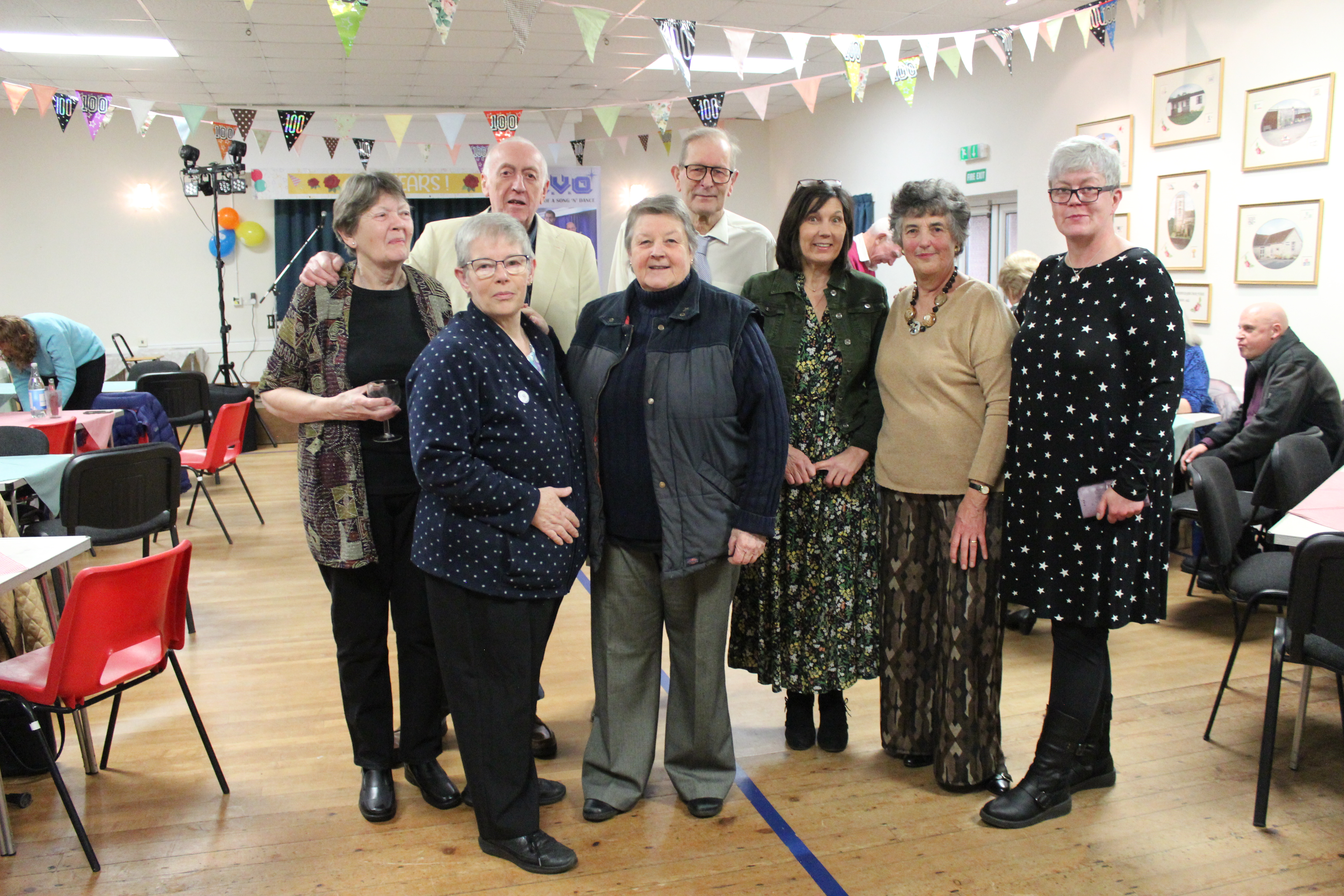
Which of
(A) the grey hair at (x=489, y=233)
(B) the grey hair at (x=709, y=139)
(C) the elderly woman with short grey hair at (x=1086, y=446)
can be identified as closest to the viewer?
(A) the grey hair at (x=489, y=233)

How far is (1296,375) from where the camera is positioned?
14.5 feet

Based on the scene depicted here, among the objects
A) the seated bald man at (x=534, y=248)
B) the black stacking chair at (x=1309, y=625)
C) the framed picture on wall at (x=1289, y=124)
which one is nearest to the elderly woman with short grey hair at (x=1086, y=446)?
the black stacking chair at (x=1309, y=625)

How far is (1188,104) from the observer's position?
19.6ft

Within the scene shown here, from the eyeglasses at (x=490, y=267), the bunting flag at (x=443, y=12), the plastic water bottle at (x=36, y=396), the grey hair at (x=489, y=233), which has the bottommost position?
the plastic water bottle at (x=36, y=396)

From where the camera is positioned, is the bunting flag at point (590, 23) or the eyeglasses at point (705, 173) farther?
the bunting flag at point (590, 23)

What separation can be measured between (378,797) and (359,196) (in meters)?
1.50

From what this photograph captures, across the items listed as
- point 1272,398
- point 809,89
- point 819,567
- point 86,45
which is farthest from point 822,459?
point 86,45

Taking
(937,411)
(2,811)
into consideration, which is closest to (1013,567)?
(937,411)

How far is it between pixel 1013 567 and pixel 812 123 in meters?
9.73

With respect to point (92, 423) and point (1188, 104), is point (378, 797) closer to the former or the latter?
point (92, 423)

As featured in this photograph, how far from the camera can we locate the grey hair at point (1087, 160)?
2.15m

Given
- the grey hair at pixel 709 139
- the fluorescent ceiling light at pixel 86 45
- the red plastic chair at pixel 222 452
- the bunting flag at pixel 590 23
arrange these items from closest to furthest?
the grey hair at pixel 709 139 < the bunting flag at pixel 590 23 < the red plastic chair at pixel 222 452 < the fluorescent ceiling light at pixel 86 45

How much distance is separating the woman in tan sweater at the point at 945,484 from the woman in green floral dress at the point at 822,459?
6cm

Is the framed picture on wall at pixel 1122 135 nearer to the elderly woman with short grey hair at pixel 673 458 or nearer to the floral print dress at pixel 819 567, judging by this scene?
the floral print dress at pixel 819 567
